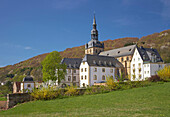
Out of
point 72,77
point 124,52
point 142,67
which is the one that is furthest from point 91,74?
point 124,52

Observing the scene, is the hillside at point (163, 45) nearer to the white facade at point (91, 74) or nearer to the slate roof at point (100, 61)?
the slate roof at point (100, 61)

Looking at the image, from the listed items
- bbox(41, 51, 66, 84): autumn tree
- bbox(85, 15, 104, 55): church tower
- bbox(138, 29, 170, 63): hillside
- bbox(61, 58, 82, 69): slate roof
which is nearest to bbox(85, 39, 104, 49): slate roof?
bbox(85, 15, 104, 55): church tower

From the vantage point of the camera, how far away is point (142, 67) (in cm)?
6012

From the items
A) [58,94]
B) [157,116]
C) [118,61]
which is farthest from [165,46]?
[157,116]

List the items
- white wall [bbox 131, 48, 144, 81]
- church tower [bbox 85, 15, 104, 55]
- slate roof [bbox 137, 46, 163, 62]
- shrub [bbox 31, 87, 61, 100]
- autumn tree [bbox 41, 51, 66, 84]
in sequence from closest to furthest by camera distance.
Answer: shrub [bbox 31, 87, 61, 100]
autumn tree [bbox 41, 51, 66, 84]
slate roof [bbox 137, 46, 163, 62]
white wall [bbox 131, 48, 144, 81]
church tower [bbox 85, 15, 104, 55]

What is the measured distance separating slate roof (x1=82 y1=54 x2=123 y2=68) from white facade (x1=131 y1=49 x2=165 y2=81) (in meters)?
6.06

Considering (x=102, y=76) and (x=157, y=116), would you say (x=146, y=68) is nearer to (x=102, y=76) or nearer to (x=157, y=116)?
(x=102, y=76)

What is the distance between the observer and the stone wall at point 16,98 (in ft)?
96.0

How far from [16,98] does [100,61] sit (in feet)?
122

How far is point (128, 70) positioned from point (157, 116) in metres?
53.2

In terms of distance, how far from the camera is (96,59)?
63.2 meters

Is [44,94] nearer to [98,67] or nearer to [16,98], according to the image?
[16,98]

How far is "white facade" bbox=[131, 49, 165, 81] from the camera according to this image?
57.7 metres

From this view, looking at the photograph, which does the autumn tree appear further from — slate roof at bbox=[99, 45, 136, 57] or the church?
slate roof at bbox=[99, 45, 136, 57]
